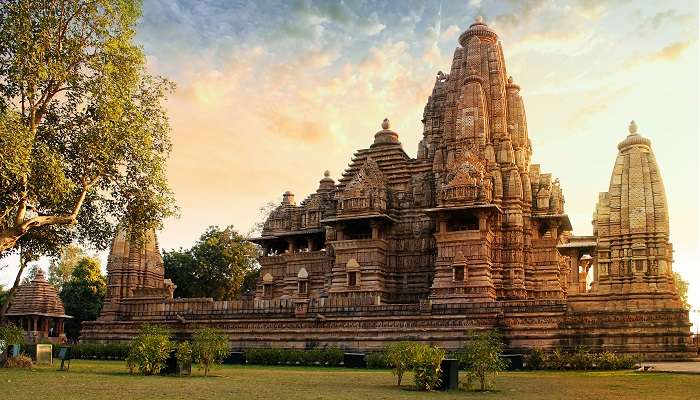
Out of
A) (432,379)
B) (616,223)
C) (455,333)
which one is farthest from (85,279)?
(432,379)

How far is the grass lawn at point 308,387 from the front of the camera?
14.7m

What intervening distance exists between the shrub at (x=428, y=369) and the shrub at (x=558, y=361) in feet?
34.4

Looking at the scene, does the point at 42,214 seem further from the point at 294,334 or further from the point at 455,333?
the point at 455,333

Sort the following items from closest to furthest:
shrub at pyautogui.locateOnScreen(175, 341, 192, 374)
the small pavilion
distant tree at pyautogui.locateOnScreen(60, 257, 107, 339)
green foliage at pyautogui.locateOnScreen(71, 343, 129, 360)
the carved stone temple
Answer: shrub at pyautogui.locateOnScreen(175, 341, 192, 374), the carved stone temple, green foliage at pyautogui.locateOnScreen(71, 343, 129, 360), the small pavilion, distant tree at pyautogui.locateOnScreen(60, 257, 107, 339)

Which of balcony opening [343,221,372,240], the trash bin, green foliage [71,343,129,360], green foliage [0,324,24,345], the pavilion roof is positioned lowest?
green foliage [71,343,129,360]

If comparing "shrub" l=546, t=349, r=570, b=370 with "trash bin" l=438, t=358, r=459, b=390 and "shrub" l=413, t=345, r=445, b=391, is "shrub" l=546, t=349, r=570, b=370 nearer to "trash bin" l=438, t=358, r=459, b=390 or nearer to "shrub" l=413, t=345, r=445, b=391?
"trash bin" l=438, t=358, r=459, b=390

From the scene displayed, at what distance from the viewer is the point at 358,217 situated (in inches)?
1537

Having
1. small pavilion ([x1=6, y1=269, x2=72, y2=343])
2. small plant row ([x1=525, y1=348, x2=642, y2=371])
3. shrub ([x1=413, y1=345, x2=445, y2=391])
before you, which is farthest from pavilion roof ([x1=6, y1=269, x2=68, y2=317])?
shrub ([x1=413, y1=345, x2=445, y2=391])

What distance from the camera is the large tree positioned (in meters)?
21.3

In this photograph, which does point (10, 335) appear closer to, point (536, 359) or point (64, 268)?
point (536, 359)

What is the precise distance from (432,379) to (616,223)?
1770 centimetres

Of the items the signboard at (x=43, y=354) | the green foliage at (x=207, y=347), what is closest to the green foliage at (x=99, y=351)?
the signboard at (x=43, y=354)

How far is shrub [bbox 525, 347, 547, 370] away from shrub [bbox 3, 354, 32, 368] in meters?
17.5

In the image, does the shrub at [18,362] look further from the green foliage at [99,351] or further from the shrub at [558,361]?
the shrub at [558,361]
